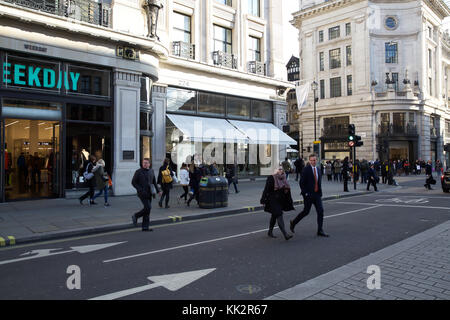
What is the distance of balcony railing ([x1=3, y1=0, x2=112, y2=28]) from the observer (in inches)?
513

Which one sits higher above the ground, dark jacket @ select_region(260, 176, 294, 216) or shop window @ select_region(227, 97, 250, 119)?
shop window @ select_region(227, 97, 250, 119)

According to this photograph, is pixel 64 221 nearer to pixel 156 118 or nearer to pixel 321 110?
pixel 156 118

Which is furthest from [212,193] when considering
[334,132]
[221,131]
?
[334,132]

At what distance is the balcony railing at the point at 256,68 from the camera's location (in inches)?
897

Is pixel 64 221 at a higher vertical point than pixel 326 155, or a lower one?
lower

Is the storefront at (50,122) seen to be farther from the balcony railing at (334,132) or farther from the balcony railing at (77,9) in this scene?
the balcony railing at (334,132)

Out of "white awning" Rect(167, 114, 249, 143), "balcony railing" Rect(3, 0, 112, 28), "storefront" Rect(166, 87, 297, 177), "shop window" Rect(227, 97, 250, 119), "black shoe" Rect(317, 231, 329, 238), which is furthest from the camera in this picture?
"shop window" Rect(227, 97, 250, 119)

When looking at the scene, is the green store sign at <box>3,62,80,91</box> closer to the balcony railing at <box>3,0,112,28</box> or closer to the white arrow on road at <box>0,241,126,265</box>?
the balcony railing at <box>3,0,112,28</box>

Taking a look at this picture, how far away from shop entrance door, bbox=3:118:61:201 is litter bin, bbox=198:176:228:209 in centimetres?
656

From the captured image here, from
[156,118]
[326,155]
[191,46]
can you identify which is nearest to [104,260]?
[156,118]

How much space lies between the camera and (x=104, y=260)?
5.93 meters

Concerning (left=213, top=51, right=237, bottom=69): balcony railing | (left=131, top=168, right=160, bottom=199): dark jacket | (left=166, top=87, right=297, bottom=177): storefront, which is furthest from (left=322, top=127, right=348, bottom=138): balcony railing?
(left=131, top=168, right=160, bottom=199): dark jacket

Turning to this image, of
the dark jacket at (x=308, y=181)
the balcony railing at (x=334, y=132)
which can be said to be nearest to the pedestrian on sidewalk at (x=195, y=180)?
the dark jacket at (x=308, y=181)
